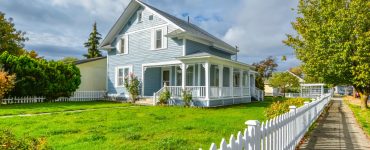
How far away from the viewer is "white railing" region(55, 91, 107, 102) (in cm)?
2002

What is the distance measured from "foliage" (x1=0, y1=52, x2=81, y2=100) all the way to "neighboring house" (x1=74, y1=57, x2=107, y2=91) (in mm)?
3273

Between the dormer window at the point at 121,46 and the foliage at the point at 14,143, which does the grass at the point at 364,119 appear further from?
the dormer window at the point at 121,46

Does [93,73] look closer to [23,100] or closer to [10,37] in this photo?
[23,100]

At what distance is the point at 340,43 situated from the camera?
1377 cm

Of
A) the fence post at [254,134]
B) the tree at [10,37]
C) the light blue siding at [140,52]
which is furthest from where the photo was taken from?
the tree at [10,37]

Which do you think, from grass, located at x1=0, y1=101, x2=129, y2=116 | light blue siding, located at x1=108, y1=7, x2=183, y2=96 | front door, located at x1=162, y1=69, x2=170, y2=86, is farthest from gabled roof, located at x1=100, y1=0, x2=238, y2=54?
grass, located at x1=0, y1=101, x2=129, y2=116

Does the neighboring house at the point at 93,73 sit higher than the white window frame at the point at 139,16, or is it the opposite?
the white window frame at the point at 139,16

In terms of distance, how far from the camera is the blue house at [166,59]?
16.6m

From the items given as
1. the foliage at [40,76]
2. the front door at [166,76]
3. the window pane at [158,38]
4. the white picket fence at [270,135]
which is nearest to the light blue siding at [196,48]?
the window pane at [158,38]

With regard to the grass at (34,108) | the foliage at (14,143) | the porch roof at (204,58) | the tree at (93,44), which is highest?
the tree at (93,44)

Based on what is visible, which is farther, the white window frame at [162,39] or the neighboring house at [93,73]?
the neighboring house at [93,73]

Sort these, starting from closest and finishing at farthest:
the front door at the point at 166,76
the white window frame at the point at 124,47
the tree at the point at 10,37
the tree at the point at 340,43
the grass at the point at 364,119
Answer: the grass at the point at 364,119
the tree at the point at 340,43
the front door at the point at 166,76
the white window frame at the point at 124,47
the tree at the point at 10,37

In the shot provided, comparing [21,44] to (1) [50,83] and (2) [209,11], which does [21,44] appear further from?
(2) [209,11]

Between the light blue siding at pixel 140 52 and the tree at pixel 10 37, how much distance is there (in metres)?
16.0
